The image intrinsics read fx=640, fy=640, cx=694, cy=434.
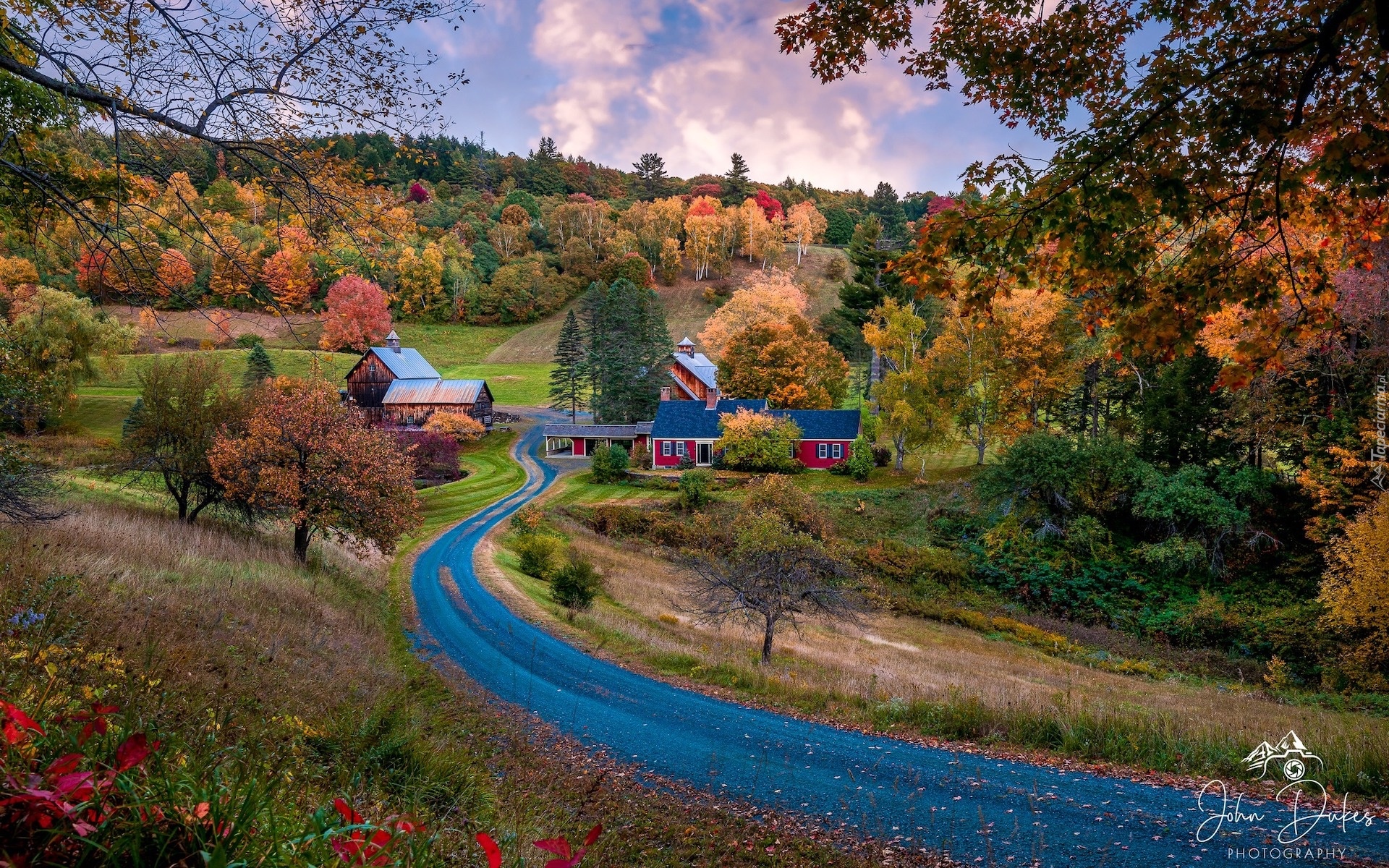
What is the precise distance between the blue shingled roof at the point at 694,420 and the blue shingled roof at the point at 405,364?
2683cm

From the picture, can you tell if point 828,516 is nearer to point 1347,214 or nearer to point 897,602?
point 897,602

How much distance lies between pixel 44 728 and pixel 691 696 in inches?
461

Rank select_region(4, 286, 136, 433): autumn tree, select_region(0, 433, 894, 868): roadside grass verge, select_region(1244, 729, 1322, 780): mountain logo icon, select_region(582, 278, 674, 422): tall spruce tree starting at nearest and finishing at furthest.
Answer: select_region(0, 433, 894, 868): roadside grass verge, select_region(1244, 729, 1322, 780): mountain logo icon, select_region(4, 286, 136, 433): autumn tree, select_region(582, 278, 674, 422): tall spruce tree

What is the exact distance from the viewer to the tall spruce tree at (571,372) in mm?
63500

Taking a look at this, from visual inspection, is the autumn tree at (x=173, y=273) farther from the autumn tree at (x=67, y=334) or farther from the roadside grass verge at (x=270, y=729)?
the autumn tree at (x=67, y=334)

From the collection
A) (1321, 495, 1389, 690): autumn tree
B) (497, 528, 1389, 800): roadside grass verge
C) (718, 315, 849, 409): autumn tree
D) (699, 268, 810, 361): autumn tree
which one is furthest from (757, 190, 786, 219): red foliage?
(1321, 495, 1389, 690): autumn tree

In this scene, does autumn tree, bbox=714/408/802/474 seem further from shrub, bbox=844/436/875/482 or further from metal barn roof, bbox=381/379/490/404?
metal barn roof, bbox=381/379/490/404

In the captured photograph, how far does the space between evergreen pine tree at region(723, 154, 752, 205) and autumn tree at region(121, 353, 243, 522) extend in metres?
116

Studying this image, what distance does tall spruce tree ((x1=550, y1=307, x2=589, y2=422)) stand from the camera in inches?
2500

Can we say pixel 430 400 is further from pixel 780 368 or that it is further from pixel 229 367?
pixel 780 368

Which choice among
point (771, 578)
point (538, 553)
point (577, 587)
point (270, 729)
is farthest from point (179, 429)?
point (270, 729)

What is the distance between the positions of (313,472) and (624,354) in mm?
44872

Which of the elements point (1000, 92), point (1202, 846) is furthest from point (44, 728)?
point (1202, 846)

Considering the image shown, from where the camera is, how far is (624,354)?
62469 millimetres
